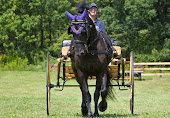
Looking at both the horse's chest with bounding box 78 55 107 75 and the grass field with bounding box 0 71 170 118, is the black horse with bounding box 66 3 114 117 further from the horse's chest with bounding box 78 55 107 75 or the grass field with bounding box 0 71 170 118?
the grass field with bounding box 0 71 170 118

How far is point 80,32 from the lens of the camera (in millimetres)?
7355

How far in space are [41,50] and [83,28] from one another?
40.2 metres

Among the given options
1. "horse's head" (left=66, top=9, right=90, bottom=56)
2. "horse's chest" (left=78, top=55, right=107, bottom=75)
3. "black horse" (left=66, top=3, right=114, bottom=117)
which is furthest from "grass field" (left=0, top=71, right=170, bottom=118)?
"horse's head" (left=66, top=9, right=90, bottom=56)

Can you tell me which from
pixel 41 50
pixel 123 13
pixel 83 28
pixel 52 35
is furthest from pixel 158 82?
pixel 52 35

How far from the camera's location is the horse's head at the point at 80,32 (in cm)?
723

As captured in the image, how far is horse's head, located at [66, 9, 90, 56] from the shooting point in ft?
23.7

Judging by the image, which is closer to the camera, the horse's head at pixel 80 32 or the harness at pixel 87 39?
the horse's head at pixel 80 32

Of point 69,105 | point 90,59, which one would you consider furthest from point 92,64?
point 69,105

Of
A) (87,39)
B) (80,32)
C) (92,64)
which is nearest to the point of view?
(80,32)

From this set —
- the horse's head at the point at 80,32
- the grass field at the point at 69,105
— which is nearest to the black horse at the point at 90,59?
the horse's head at the point at 80,32

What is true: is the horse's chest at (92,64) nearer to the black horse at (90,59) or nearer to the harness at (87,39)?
the black horse at (90,59)

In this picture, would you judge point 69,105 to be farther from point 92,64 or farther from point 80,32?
point 80,32

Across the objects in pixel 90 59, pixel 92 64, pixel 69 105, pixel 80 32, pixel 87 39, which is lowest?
pixel 69 105

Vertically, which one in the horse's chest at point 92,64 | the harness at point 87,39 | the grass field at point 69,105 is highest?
the harness at point 87,39
